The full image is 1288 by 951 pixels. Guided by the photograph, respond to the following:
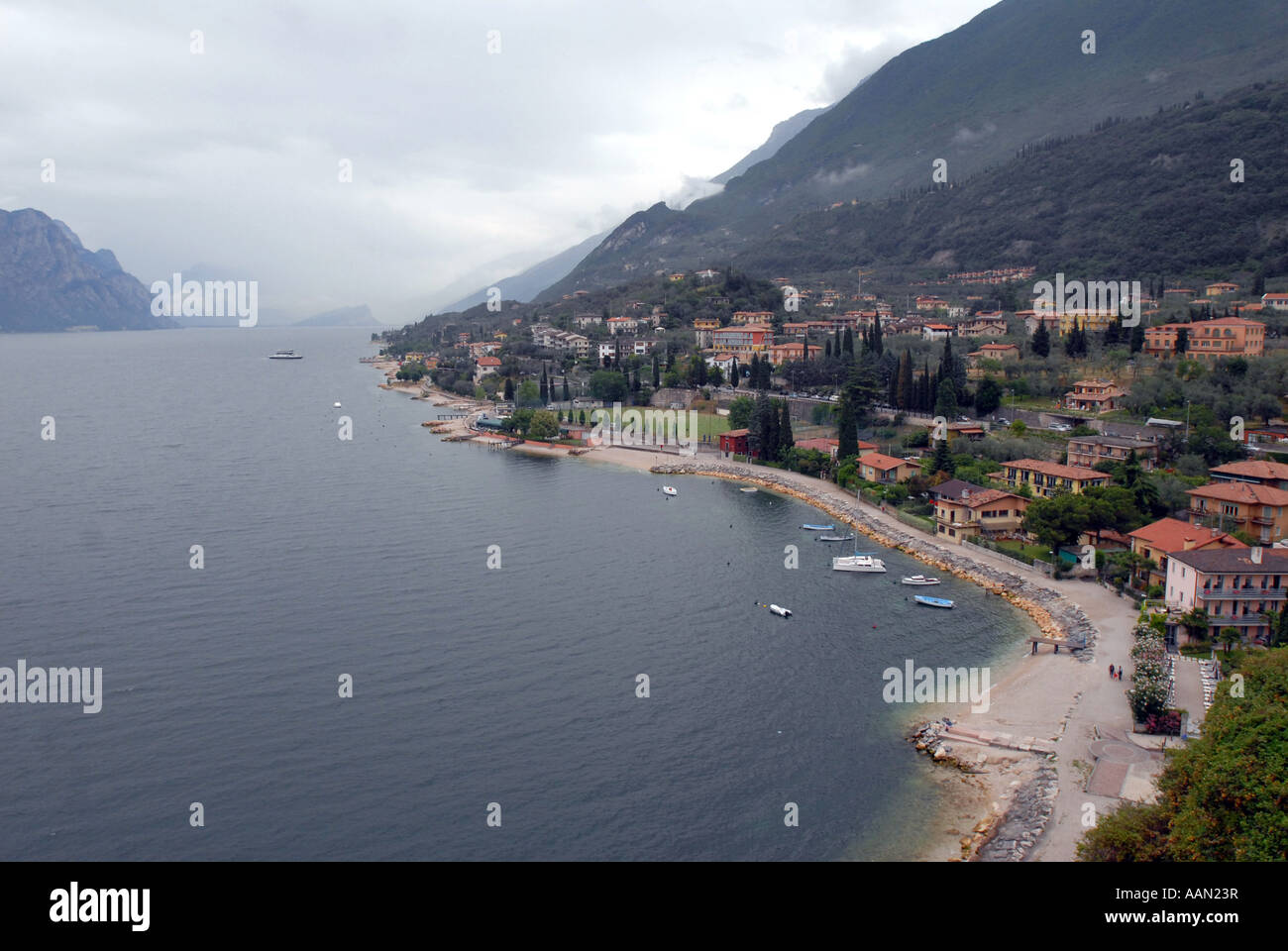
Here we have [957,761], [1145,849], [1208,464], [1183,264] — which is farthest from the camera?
[1183,264]

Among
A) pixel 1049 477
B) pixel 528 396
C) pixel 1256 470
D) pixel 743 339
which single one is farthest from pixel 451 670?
pixel 743 339

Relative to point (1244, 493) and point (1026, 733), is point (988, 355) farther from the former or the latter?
point (1026, 733)

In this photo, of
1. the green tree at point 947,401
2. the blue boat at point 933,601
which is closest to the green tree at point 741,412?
the green tree at point 947,401

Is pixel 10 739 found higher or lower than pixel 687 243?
lower

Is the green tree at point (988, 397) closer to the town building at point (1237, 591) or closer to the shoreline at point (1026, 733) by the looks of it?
the shoreline at point (1026, 733)
